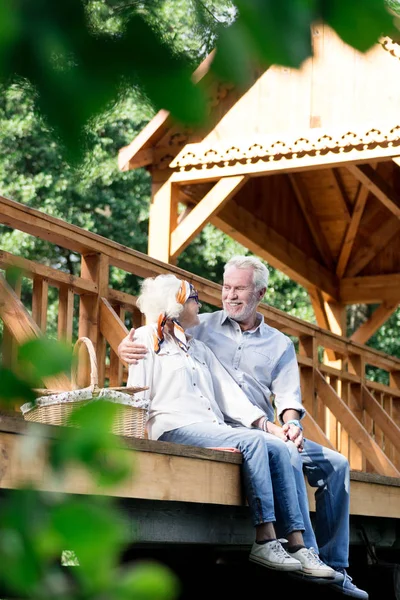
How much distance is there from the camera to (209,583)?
197 inches

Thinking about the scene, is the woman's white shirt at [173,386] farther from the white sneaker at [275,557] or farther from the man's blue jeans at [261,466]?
the white sneaker at [275,557]

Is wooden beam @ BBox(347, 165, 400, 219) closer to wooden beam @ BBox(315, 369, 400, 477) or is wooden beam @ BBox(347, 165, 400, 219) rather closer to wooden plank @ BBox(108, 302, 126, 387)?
wooden beam @ BBox(315, 369, 400, 477)

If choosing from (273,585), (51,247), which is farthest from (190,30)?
(51,247)

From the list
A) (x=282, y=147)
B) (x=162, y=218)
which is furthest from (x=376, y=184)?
(x=162, y=218)

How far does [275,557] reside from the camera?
3.59 m

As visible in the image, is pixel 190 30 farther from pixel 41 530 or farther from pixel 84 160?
pixel 41 530

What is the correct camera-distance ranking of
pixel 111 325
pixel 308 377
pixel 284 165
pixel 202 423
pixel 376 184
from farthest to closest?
pixel 376 184, pixel 284 165, pixel 308 377, pixel 111 325, pixel 202 423

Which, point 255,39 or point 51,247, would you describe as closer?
point 255,39

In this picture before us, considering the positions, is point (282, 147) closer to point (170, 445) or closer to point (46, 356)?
point (170, 445)

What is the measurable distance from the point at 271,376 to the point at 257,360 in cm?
10

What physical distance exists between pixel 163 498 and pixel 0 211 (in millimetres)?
1376

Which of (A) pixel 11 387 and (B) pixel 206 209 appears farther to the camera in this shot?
(B) pixel 206 209

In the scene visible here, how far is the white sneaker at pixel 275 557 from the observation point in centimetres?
357

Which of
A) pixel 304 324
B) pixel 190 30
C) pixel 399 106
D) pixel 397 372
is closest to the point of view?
pixel 190 30
